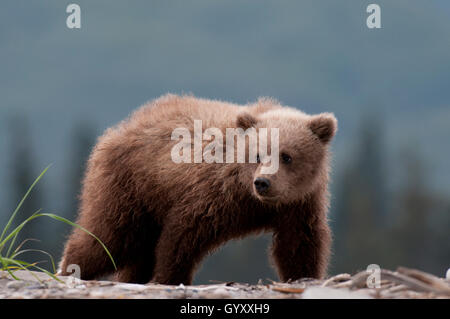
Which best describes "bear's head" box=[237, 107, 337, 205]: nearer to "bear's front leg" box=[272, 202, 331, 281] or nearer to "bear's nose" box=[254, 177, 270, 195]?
"bear's nose" box=[254, 177, 270, 195]

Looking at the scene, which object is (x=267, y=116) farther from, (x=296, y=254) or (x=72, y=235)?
(x=72, y=235)

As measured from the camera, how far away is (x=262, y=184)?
6480 millimetres

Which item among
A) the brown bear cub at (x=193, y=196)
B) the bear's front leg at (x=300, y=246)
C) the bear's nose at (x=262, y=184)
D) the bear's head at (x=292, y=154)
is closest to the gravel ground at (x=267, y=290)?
the bear's nose at (x=262, y=184)

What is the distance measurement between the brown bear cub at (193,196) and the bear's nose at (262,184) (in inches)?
0.4

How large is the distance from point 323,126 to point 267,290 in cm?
227

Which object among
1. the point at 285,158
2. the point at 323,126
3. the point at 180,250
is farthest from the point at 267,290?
the point at 323,126

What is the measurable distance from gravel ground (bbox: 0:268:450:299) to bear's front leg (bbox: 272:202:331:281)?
64.1 inches

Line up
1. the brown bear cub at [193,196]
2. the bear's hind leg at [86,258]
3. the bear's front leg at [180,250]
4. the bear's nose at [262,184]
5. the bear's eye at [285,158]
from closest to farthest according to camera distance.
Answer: the bear's nose at [262,184]
the bear's eye at [285,158]
the brown bear cub at [193,196]
the bear's front leg at [180,250]
the bear's hind leg at [86,258]

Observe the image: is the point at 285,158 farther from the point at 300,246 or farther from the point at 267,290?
the point at 267,290

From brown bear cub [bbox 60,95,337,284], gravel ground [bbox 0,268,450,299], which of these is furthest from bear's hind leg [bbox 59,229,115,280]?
gravel ground [bbox 0,268,450,299]

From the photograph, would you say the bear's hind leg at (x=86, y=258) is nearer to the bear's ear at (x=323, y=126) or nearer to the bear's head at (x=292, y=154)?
the bear's head at (x=292, y=154)

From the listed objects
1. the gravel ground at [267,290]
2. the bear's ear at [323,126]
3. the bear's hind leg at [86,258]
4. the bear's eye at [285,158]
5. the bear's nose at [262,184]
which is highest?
the bear's ear at [323,126]

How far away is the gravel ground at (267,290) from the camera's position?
4.95 metres

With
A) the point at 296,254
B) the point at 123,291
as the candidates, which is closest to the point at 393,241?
the point at 296,254
